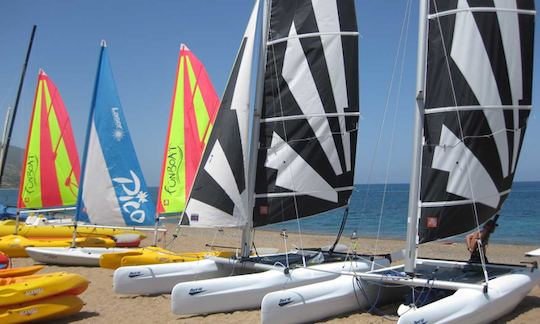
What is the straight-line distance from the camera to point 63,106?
15.6 metres

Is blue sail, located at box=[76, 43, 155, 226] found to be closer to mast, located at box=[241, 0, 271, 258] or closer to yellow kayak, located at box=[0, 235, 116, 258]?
yellow kayak, located at box=[0, 235, 116, 258]

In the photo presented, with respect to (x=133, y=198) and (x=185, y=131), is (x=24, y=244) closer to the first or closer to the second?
(x=133, y=198)

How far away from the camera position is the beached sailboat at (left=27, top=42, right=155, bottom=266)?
463 inches

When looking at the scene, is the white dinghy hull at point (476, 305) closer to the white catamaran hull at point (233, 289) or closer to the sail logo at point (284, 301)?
the sail logo at point (284, 301)

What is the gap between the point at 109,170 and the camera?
12.1m

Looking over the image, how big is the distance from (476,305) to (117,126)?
9.28 metres

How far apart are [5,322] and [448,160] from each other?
6532mm

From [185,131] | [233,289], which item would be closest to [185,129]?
[185,131]

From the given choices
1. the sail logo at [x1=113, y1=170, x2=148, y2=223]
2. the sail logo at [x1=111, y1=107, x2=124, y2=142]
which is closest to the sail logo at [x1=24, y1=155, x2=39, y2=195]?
the sail logo at [x1=111, y1=107, x2=124, y2=142]

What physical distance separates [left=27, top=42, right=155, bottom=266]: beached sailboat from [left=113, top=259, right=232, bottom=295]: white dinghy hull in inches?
135

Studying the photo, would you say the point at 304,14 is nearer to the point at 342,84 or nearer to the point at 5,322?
the point at 342,84

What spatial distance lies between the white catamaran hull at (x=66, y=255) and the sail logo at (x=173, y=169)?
2204 millimetres

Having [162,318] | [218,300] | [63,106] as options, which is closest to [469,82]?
[218,300]

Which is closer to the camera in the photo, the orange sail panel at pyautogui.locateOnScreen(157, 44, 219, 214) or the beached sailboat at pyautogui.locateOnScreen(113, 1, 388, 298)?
the beached sailboat at pyautogui.locateOnScreen(113, 1, 388, 298)
